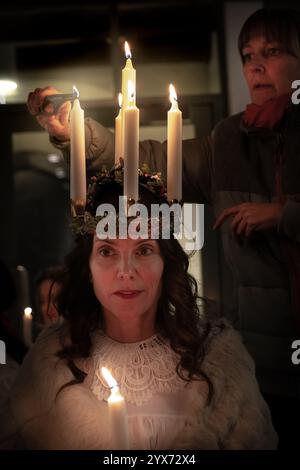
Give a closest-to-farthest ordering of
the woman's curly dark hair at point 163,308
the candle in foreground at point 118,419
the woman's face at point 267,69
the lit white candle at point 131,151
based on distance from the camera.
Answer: the candle in foreground at point 118,419 < the lit white candle at point 131,151 < the woman's curly dark hair at point 163,308 < the woman's face at point 267,69

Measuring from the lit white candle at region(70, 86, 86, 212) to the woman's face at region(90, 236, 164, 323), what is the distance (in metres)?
0.09

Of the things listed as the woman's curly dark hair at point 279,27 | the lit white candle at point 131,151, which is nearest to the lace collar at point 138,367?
the lit white candle at point 131,151

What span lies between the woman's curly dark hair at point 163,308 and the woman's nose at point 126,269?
2.9 inches

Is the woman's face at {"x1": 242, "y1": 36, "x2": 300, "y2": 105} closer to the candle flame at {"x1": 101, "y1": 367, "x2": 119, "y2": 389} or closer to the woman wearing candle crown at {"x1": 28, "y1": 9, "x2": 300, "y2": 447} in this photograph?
the woman wearing candle crown at {"x1": 28, "y1": 9, "x2": 300, "y2": 447}

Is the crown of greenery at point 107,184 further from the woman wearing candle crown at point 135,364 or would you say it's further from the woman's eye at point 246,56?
the woman's eye at point 246,56

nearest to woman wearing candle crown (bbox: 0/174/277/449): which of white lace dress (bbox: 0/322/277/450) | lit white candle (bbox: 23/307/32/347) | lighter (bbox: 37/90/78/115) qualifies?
white lace dress (bbox: 0/322/277/450)

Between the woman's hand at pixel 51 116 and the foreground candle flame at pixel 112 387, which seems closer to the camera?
the foreground candle flame at pixel 112 387

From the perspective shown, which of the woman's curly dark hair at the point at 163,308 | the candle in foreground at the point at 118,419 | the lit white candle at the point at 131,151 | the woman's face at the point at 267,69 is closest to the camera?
the candle in foreground at the point at 118,419

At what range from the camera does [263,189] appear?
1.37 m

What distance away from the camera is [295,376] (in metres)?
1.39

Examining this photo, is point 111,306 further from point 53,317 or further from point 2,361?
point 2,361

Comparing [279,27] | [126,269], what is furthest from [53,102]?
[279,27]

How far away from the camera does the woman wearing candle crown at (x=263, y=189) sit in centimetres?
136

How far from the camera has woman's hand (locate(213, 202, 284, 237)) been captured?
4.43ft
